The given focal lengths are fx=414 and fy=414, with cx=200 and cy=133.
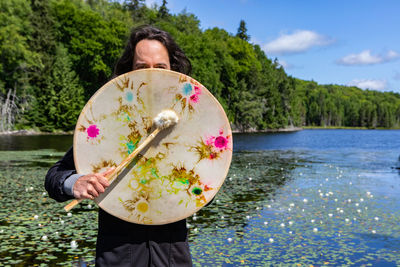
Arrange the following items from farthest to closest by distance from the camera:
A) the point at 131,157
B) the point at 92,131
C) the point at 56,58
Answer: the point at 56,58
the point at 92,131
the point at 131,157

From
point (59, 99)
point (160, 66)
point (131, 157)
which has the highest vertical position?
point (59, 99)

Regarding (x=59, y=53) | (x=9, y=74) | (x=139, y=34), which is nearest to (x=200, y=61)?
(x=59, y=53)

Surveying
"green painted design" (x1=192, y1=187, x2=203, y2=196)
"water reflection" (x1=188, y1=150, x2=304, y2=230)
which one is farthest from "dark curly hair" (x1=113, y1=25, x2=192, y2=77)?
"water reflection" (x1=188, y1=150, x2=304, y2=230)

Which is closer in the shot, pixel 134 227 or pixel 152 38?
pixel 134 227

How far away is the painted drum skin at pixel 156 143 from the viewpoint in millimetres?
2193

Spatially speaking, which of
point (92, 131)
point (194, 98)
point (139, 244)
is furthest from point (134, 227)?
point (194, 98)

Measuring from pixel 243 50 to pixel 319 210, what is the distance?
82819mm

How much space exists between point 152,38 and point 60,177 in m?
0.93

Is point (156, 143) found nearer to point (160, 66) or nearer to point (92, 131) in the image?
point (92, 131)

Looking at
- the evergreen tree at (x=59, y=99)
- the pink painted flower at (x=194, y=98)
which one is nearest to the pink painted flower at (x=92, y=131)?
the pink painted flower at (x=194, y=98)

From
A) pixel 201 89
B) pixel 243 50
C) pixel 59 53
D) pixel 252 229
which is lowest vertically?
pixel 252 229

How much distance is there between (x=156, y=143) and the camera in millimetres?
2215

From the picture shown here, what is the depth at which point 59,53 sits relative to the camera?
56.1 metres

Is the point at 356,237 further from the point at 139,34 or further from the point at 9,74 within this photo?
the point at 9,74
